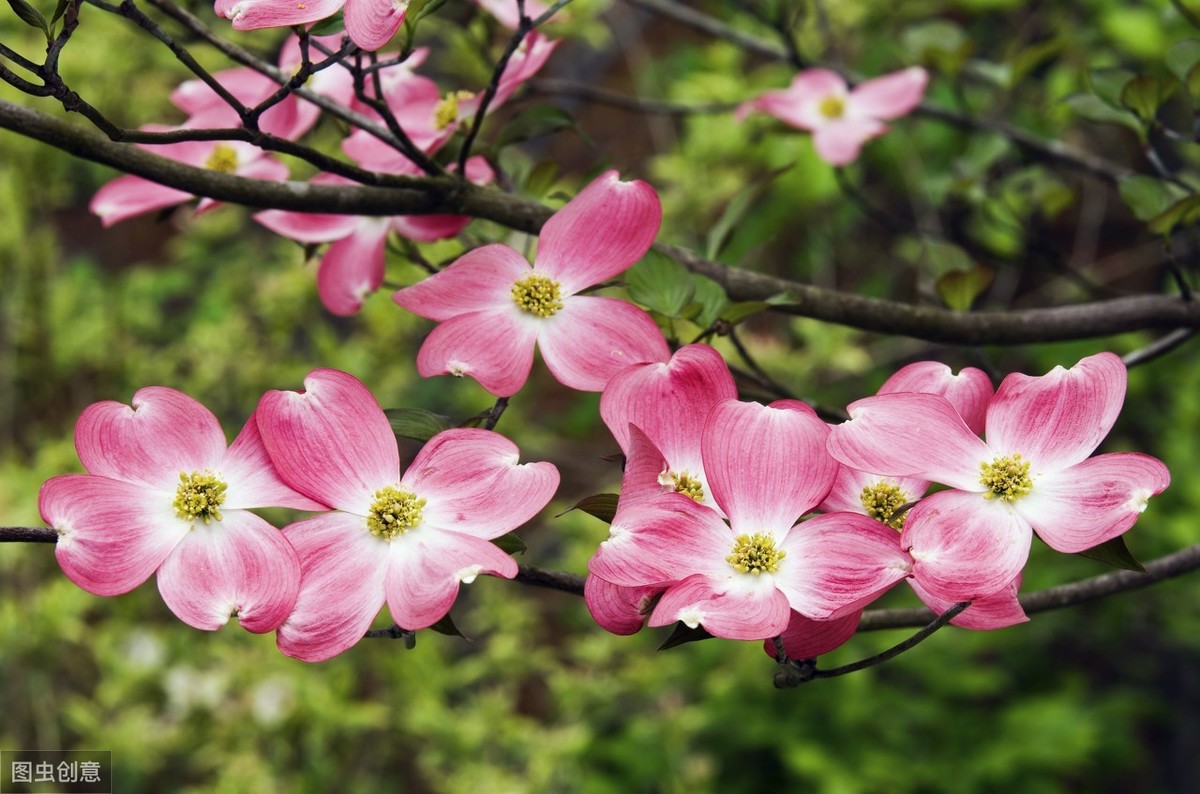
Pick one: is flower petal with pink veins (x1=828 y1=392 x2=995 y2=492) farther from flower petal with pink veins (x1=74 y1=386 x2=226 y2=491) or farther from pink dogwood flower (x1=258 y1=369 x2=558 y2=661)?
flower petal with pink veins (x1=74 y1=386 x2=226 y2=491)

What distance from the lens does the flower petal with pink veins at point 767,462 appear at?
0.35 meters

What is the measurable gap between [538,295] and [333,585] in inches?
5.5

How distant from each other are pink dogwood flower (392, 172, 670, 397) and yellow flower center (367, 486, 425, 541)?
0.19ft

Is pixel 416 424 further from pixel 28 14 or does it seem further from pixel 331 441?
pixel 28 14

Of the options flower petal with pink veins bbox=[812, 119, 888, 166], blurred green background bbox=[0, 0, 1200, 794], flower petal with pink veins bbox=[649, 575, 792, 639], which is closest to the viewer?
flower petal with pink veins bbox=[649, 575, 792, 639]

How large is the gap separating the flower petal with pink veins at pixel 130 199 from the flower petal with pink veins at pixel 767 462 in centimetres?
30

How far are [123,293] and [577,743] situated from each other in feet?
3.11

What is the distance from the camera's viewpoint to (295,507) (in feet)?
1.17

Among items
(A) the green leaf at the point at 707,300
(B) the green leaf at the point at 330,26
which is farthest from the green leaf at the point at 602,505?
(B) the green leaf at the point at 330,26

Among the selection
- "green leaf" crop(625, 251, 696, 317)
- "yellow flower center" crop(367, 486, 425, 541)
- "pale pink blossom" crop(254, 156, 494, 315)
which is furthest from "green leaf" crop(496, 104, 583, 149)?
"yellow flower center" crop(367, 486, 425, 541)

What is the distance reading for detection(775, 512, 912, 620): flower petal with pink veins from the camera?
333 millimetres

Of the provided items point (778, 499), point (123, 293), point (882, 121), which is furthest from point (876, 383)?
point (778, 499)

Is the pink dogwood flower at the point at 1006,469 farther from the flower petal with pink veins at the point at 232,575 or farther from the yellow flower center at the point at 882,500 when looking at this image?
the flower petal with pink veins at the point at 232,575

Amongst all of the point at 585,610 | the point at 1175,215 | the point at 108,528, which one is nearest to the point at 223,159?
the point at 108,528
